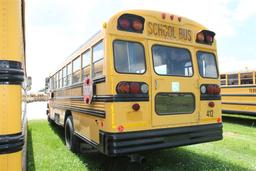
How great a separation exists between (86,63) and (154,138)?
5.67ft

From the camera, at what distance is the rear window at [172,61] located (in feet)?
13.6

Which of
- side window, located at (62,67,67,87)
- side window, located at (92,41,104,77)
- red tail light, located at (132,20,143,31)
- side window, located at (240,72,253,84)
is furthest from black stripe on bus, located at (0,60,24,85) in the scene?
side window, located at (240,72,253,84)

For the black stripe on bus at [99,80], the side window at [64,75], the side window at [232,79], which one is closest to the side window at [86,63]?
the black stripe on bus at [99,80]

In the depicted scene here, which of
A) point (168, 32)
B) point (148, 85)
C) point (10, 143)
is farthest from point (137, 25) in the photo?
point (10, 143)

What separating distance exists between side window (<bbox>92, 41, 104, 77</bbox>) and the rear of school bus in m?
0.22

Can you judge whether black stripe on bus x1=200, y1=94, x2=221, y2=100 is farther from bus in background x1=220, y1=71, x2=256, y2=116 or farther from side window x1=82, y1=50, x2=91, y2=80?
bus in background x1=220, y1=71, x2=256, y2=116

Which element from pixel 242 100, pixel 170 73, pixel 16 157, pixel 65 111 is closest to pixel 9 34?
pixel 16 157

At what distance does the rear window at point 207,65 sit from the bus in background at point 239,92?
5.20 m

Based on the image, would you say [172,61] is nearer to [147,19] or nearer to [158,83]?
[158,83]

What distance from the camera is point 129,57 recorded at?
3906mm

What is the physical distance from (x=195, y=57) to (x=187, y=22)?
573 mm

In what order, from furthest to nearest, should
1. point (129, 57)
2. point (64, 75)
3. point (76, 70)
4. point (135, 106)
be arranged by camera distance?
1. point (64, 75)
2. point (76, 70)
3. point (129, 57)
4. point (135, 106)

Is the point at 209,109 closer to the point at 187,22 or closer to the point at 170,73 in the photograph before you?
the point at 170,73

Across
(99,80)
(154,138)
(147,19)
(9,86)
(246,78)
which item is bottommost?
(154,138)
